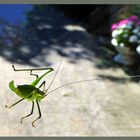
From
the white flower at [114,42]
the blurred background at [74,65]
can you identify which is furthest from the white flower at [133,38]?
the white flower at [114,42]

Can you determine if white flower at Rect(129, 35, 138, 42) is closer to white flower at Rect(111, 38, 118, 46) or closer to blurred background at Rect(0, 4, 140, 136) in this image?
blurred background at Rect(0, 4, 140, 136)

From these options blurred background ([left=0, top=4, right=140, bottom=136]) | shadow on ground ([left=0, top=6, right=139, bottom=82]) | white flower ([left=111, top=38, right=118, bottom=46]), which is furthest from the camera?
white flower ([left=111, top=38, right=118, bottom=46])

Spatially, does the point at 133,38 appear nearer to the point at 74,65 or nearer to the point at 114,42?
the point at 114,42

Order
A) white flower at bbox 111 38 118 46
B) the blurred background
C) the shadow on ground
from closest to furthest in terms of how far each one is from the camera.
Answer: the blurred background, the shadow on ground, white flower at bbox 111 38 118 46

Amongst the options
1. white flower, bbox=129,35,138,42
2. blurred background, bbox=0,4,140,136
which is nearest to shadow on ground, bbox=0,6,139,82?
blurred background, bbox=0,4,140,136

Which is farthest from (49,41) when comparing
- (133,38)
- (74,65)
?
(133,38)

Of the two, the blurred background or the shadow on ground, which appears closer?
the blurred background

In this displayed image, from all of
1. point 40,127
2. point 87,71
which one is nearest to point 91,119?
point 40,127

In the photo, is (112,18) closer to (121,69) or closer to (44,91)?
(121,69)
